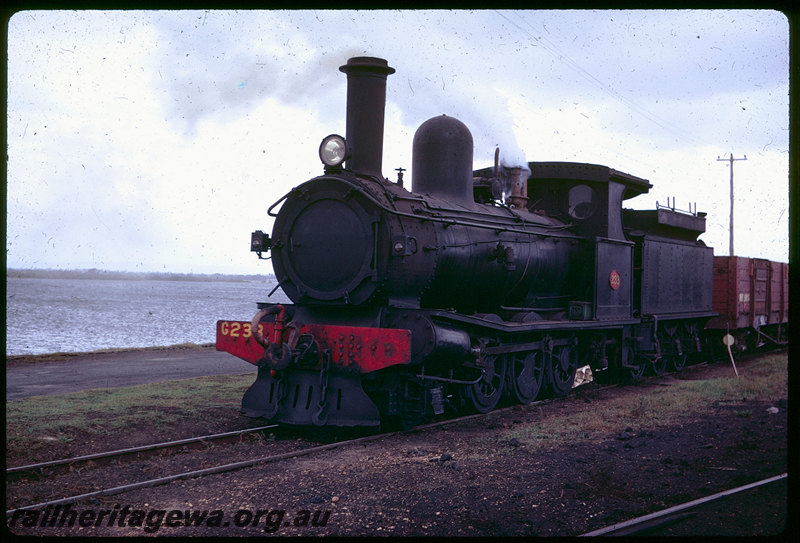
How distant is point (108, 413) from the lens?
8.21 meters

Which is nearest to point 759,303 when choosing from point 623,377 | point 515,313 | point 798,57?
point 623,377

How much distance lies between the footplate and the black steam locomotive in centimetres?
1

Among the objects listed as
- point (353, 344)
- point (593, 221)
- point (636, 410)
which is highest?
point (593, 221)

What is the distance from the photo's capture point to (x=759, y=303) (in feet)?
57.4

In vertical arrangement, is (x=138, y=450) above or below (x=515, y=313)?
below

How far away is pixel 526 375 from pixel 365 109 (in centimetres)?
441

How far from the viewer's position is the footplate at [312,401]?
7035 mm

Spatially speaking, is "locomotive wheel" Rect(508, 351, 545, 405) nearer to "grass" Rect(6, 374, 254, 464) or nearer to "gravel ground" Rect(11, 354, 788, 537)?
"gravel ground" Rect(11, 354, 788, 537)

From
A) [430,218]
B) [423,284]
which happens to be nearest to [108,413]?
[423,284]

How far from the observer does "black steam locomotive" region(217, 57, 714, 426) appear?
7188mm

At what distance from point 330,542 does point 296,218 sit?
4.53 meters

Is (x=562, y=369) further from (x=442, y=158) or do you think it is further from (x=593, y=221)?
(x=442, y=158)

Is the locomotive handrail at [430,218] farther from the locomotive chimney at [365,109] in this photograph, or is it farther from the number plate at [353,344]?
the number plate at [353,344]
